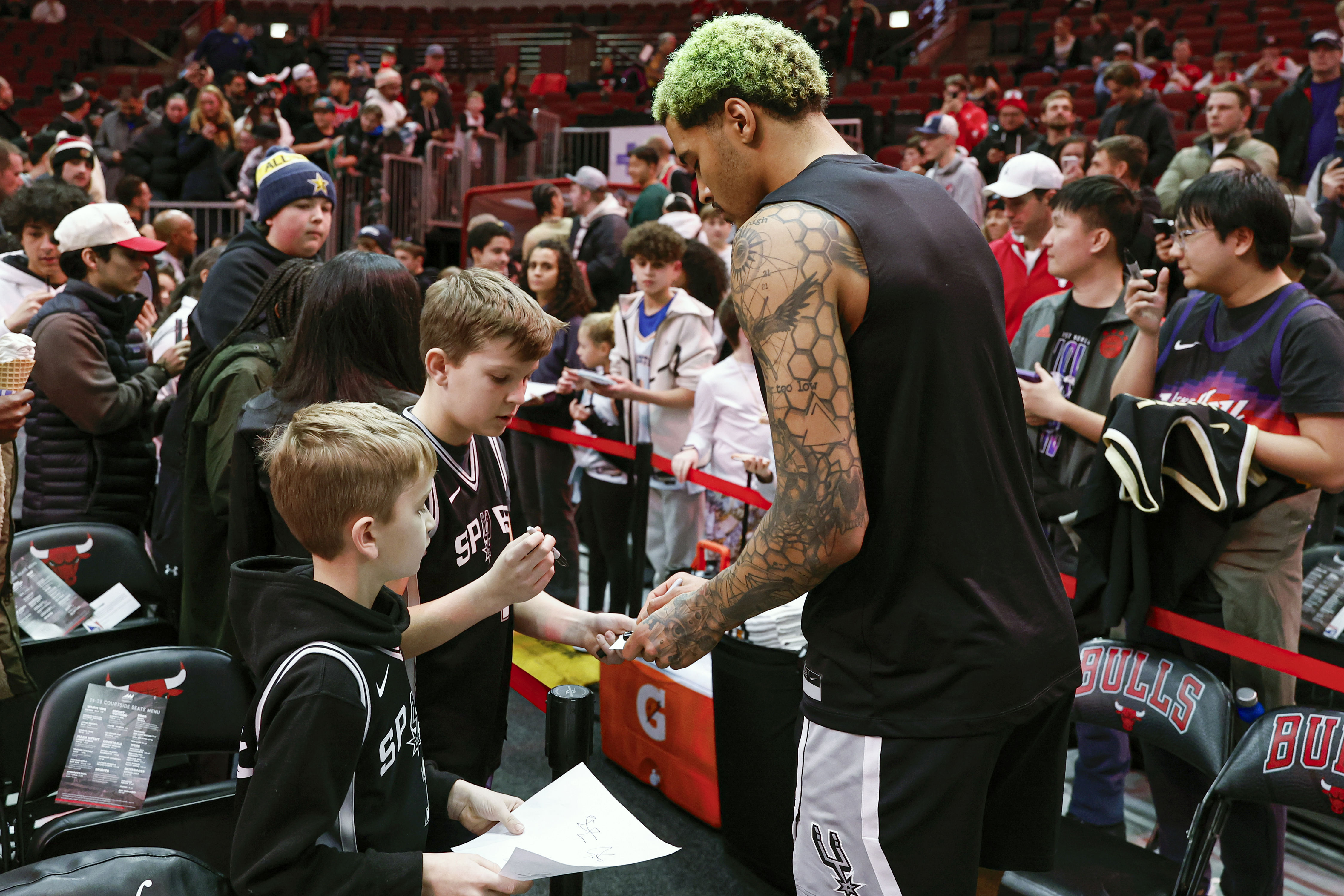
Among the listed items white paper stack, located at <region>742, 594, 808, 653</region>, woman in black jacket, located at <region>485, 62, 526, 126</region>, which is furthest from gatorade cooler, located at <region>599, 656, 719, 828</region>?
woman in black jacket, located at <region>485, 62, 526, 126</region>

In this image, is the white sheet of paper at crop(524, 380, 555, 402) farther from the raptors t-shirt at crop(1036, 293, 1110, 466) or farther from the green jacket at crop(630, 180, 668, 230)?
the green jacket at crop(630, 180, 668, 230)

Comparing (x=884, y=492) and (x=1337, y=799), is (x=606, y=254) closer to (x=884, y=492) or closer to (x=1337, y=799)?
(x=1337, y=799)

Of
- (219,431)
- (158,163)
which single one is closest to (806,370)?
(219,431)

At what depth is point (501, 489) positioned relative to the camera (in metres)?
2.06

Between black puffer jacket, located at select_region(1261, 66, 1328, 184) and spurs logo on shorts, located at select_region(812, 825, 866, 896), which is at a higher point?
black puffer jacket, located at select_region(1261, 66, 1328, 184)

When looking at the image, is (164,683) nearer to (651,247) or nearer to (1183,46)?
(651,247)

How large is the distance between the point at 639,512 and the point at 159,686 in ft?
6.56

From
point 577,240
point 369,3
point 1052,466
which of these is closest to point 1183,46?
point 577,240

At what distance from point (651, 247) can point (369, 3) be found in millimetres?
21985

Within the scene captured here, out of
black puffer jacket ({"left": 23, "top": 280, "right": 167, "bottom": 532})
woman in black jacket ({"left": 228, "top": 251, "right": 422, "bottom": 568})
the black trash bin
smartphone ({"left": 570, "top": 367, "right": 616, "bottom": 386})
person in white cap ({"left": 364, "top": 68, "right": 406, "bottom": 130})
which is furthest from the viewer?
person in white cap ({"left": 364, "top": 68, "right": 406, "bottom": 130})

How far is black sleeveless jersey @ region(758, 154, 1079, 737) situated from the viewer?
1450 mm

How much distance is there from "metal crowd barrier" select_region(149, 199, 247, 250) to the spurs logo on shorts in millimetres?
10037

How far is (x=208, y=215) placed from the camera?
10562 mm

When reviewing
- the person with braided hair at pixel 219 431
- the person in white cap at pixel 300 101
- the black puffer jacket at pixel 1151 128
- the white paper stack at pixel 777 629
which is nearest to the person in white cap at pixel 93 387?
the person with braided hair at pixel 219 431
